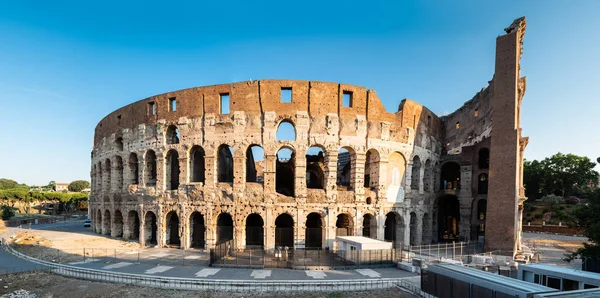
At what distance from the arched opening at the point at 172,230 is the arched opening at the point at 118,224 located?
6.76 metres

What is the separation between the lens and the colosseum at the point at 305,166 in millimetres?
21953

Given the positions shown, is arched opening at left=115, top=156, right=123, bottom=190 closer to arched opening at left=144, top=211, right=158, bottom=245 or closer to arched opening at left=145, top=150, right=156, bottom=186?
arched opening at left=145, top=150, right=156, bottom=186

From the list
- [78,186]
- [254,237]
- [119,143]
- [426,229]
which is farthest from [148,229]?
[78,186]

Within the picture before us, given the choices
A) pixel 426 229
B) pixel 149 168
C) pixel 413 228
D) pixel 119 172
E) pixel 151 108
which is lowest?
pixel 426 229

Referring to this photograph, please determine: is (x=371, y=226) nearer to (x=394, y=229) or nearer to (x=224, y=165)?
(x=394, y=229)

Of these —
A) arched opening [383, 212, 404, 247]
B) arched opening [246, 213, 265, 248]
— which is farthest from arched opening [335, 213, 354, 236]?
→ arched opening [246, 213, 265, 248]

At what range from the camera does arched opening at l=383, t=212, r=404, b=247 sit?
2492 centimetres

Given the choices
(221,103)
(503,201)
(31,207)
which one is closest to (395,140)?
(503,201)

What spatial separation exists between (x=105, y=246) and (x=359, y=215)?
20.0 m

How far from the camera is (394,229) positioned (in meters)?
26.5

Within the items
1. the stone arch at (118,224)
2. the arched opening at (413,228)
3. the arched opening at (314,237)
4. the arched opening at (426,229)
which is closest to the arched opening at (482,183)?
the arched opening at (426,229)

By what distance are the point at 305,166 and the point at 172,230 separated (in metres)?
13.2

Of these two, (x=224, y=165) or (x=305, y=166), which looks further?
(x=224, y=165)

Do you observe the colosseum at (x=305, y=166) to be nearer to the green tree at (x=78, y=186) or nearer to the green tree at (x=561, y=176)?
the green tree at (x=561, y=176)
